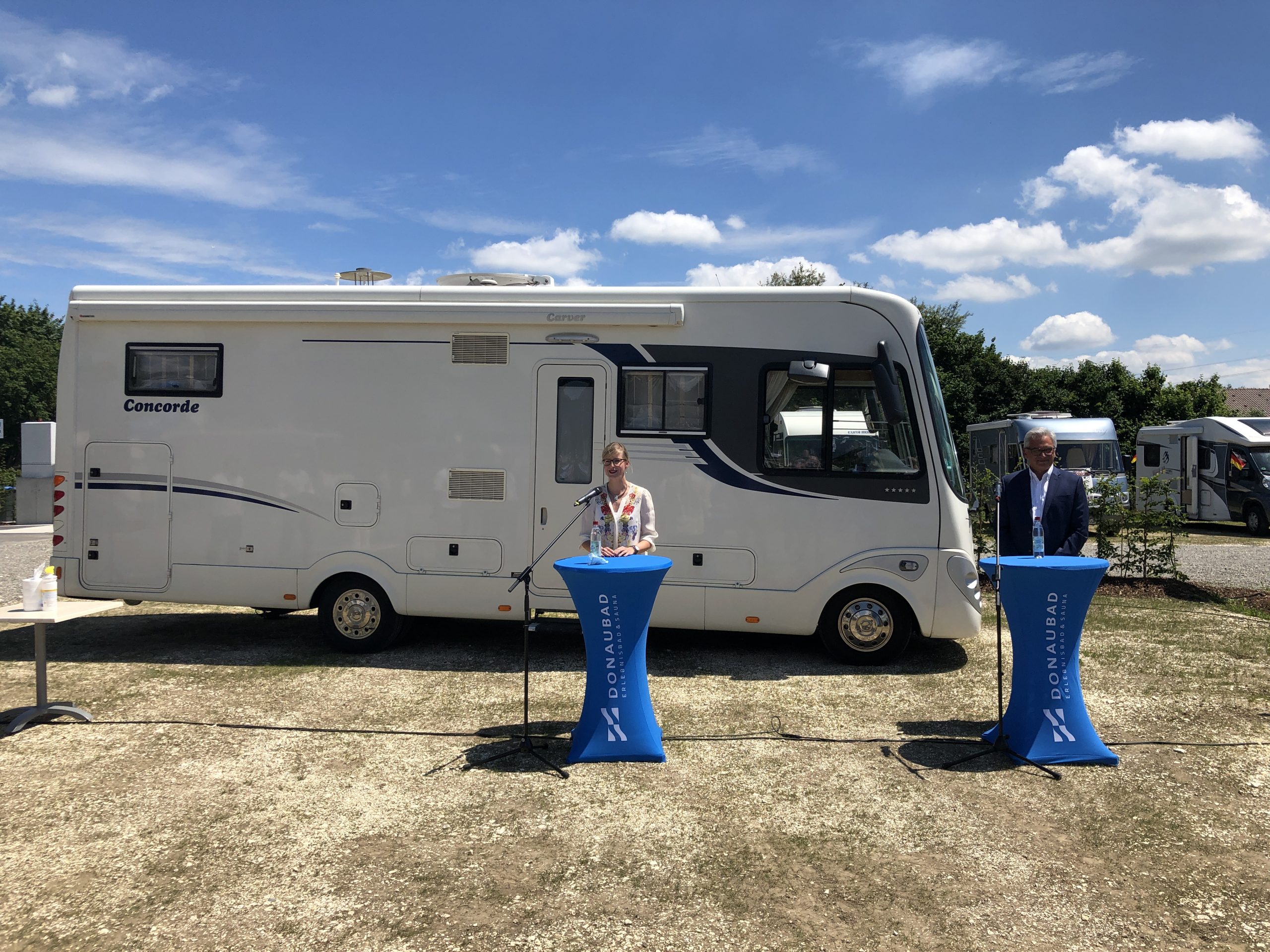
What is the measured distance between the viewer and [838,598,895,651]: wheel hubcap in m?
6.58

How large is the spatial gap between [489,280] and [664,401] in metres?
1.97

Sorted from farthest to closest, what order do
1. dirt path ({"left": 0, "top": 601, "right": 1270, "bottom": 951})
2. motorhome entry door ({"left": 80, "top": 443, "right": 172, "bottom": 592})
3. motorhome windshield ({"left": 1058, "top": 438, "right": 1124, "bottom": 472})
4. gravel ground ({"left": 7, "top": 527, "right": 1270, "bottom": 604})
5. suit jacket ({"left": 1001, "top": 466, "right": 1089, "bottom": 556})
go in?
motorhome windshield ({"left": 1058, "top": 438, "right": 1124, "bottom": 472})
gravel ground ({"left": 7, "top": 527, "right": 1270, "bottom": 604})
motorhome entry door ({"left": 80, "top": 443, "right": 172, "bottom": 592})
suit jacket ({"left": 1001, "top": 466, "right": 1089, "bottom": 556})
dirt path ({"left": 0, "top": 601, "right": 1270, "bottom": 951})

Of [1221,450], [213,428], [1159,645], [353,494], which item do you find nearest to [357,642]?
[353,494]

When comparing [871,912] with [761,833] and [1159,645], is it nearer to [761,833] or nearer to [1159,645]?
[761,833]

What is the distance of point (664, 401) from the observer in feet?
21.7

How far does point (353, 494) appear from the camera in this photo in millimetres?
6789

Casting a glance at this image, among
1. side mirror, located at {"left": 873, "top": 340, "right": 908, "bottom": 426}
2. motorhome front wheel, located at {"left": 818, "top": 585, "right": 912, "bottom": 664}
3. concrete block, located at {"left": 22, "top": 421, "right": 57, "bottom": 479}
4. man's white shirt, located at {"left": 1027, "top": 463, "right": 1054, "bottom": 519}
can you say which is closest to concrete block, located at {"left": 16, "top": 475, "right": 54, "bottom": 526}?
concrete block, located at {"left": 22, "top": 421, "right": 57, "bottom": 479}

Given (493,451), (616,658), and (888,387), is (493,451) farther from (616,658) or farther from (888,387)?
(888,387)

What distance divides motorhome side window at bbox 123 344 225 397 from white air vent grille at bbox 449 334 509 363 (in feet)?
6.26

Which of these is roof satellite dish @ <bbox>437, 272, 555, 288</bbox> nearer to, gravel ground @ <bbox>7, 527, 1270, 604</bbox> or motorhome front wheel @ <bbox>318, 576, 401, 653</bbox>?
motorhome front wheel @ <bbox>318, 576, 401, 653</bbox>

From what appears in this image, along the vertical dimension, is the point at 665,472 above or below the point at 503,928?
above

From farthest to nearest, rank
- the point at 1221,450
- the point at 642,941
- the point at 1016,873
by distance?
the point at 1221,450 → the point at 1016,873 → the point at 642,941

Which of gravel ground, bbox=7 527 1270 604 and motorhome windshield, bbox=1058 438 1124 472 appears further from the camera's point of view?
motorhome windshield, bbox=1058 438 1124 472

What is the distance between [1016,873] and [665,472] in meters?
3.72
